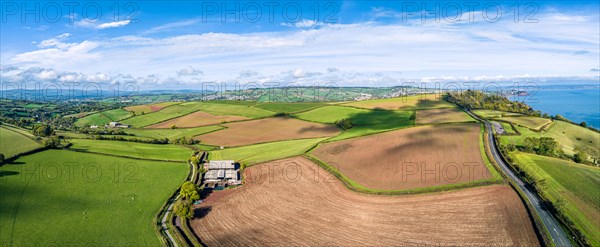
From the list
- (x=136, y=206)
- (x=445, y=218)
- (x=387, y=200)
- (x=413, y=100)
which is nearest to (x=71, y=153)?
(x=136, y=206)

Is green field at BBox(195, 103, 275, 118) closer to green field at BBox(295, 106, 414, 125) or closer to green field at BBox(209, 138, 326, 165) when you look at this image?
green field at BBox(295, 106, 414, 125)

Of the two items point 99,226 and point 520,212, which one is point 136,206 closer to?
point 99,226

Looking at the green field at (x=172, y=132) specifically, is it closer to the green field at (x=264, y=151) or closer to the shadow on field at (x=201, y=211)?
the green field at (x=264, y=151)

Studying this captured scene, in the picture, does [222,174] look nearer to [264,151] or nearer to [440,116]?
[264,151]

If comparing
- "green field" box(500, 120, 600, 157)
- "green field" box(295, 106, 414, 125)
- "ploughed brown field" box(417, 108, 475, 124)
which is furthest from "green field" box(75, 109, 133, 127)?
"green field" box(500, 120, 600, 157)

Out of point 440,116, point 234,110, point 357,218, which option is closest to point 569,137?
point 440,116

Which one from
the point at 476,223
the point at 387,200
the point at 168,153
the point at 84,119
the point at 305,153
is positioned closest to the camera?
Result: the point at 476,223

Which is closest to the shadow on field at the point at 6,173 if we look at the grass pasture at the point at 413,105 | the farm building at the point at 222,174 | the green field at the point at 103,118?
the farm building at the point at 222,174
